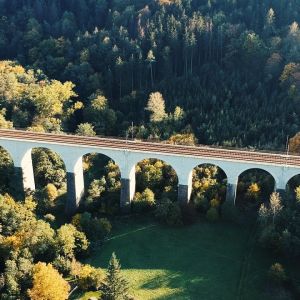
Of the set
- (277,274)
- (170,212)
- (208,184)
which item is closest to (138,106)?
(208,184)

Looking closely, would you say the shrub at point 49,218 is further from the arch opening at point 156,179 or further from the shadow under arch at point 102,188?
the arch opening at point 156,179

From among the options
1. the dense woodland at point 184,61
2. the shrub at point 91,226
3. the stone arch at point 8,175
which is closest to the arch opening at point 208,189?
the dense woodland at point 184,61

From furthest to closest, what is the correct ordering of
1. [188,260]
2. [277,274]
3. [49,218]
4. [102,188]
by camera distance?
[102,188] < [49,218] < [188,260] < [277,274]

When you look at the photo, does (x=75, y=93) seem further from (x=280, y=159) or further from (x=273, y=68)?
(x=280, y=159)

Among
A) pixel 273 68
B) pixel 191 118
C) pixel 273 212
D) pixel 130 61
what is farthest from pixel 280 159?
pixel 130 61

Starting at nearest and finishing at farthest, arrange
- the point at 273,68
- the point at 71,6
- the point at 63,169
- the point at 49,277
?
1. the point at 49,277
2. the point at 63,169
3. the point at 273,68
4. the point at 71,6

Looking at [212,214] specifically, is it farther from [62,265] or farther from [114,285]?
[62,265]
